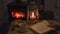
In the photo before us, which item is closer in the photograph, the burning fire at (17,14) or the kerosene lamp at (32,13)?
the kerosene lamp at (32,13)

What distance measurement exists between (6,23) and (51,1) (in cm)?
70

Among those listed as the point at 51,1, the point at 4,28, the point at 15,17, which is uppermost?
the point at 51,1

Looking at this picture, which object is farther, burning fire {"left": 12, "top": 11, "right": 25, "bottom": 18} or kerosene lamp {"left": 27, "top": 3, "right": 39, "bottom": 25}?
burning fire {"left": 12, "top": 11, "right": 25, "bottom": 18}

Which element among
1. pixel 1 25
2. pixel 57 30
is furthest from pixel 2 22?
pixel 57 30

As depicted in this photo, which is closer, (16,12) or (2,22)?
(16,12)

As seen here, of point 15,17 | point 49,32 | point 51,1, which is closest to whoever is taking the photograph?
point 49,32

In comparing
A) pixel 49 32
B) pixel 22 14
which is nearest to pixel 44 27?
pixel 49 32

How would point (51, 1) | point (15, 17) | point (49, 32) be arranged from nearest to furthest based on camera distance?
1. point (49, 32)
2. point (15, 17)
3. point (51, 1)

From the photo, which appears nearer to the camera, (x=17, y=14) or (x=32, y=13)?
(x=32, y=13)

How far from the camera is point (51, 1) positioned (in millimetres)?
1908

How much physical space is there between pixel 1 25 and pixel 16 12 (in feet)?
1.37

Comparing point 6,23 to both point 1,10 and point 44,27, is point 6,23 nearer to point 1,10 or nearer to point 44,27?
point 1,10

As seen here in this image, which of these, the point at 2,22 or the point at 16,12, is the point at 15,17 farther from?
the point at 2,22

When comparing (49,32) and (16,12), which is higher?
(16,12)
